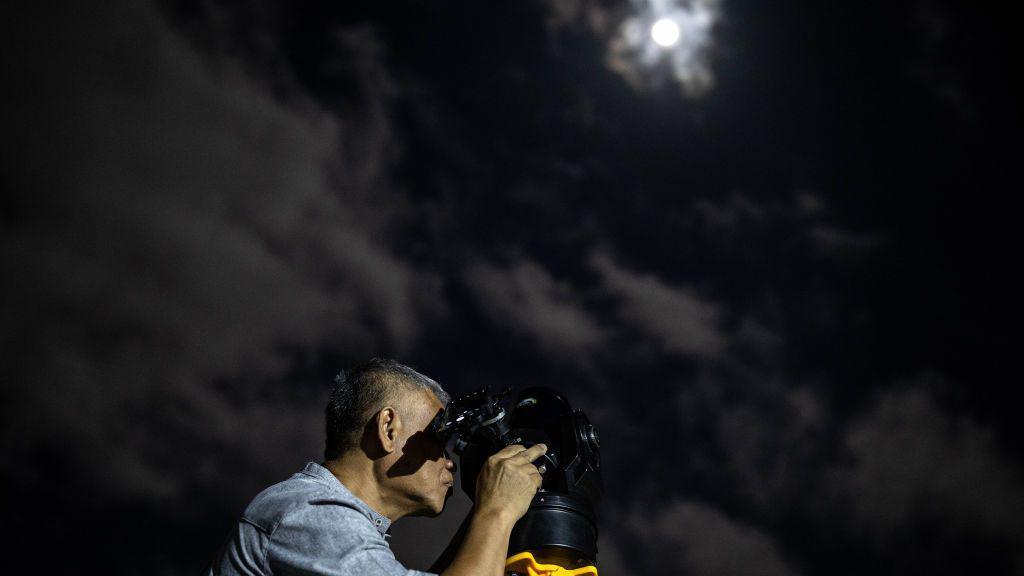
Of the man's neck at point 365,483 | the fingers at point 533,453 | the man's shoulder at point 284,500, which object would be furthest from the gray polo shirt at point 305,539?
the fingers at point 533,453

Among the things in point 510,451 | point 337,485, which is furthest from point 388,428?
point 510,451

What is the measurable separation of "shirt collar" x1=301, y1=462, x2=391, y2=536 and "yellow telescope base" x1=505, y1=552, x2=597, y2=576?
564 mm

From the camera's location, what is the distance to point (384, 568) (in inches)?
Result: 88.7

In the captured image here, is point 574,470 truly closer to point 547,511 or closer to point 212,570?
point 547,511

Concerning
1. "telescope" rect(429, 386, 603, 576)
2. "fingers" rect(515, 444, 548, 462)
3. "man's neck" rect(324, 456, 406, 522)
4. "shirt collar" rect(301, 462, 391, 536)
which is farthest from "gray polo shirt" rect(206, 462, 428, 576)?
"fingers" rect(515, 444, 548, 462)

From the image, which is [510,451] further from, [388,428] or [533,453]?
[388,428]

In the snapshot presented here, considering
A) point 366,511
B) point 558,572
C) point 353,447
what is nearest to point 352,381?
point 353,447

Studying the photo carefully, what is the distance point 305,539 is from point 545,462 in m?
1.02

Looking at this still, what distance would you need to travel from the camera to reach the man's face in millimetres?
2932

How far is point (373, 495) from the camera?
292 centimetres

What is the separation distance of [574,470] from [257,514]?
1.27 meters

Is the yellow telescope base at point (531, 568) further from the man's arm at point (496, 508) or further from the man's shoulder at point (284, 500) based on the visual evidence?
the man's shoulder at point (284, 500)

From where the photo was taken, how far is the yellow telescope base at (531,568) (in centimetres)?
248

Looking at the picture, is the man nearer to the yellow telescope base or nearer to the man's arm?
the man's arm
